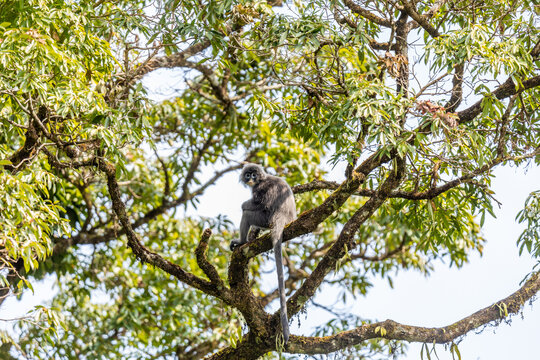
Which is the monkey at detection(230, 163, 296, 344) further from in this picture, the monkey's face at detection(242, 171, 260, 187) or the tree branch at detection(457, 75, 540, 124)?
the tree branch at detection(457, 75, 540, 124)

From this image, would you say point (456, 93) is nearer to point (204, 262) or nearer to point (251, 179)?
point (251, 179)

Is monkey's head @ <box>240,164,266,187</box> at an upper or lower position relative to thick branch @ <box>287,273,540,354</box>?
upper

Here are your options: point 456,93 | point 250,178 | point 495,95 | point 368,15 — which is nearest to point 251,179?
point 250,178

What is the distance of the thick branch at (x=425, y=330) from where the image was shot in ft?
13.6

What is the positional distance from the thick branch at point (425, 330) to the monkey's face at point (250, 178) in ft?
5.11

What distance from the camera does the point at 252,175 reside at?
5438 millimetres

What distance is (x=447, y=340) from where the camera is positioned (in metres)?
4.16

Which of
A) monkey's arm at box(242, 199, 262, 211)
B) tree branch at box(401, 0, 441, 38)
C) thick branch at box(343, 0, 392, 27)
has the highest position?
thick branch at box(343, 0, 392, 27)

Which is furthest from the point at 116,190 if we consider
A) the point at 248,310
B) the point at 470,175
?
the point at 470,175

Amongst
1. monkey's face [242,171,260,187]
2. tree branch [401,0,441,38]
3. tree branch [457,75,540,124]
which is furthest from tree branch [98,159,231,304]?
tree branch [401,0,441,38]

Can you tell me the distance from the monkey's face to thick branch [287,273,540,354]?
1.56 meters

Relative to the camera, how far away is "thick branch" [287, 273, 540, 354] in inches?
164

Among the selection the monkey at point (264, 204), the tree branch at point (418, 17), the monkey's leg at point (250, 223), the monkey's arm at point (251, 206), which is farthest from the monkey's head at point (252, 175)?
the tree branch at point (418, 17)

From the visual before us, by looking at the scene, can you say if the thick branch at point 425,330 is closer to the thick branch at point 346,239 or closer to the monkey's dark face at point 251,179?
the thick branch at point 346,239
